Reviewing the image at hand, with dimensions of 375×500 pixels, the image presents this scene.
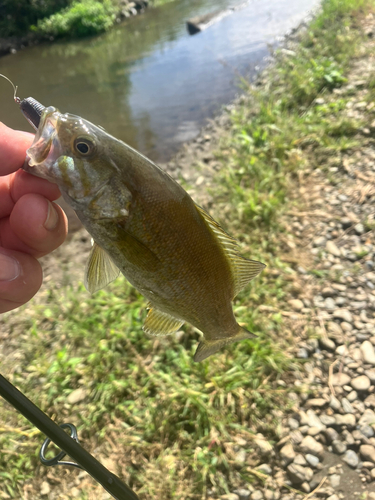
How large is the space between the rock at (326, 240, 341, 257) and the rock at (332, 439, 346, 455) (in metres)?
1.90

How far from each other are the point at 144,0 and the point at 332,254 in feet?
99.8

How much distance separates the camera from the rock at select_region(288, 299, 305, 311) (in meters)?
3.35

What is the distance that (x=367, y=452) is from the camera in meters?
2.46

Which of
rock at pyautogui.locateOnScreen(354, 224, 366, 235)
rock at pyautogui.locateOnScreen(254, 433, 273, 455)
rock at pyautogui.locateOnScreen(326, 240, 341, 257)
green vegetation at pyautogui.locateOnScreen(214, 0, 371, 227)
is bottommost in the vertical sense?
rock at pyautogui.locateOnScreen(254, 433, 273, 455)

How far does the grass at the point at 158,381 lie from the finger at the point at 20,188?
70.9 inches

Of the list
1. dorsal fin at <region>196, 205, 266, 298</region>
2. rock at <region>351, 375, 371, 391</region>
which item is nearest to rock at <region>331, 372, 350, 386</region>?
rock at <region>351, 375, 371, 391</region>

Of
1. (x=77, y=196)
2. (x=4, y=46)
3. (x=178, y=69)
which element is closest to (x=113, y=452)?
(x=77, y=196)

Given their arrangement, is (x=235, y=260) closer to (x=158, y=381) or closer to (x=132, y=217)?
(x=132, y=217)

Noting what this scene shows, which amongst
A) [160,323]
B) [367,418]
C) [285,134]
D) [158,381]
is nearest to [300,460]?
[367,418]

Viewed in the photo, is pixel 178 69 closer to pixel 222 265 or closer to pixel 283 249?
pixel 283 249

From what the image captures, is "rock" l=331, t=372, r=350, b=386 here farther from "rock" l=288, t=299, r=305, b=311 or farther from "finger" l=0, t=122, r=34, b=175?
"finger" l=0, t=122, r=34, b=175

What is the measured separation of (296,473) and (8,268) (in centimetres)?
239

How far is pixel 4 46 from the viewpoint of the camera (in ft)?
64.2

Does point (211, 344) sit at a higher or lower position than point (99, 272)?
lower
